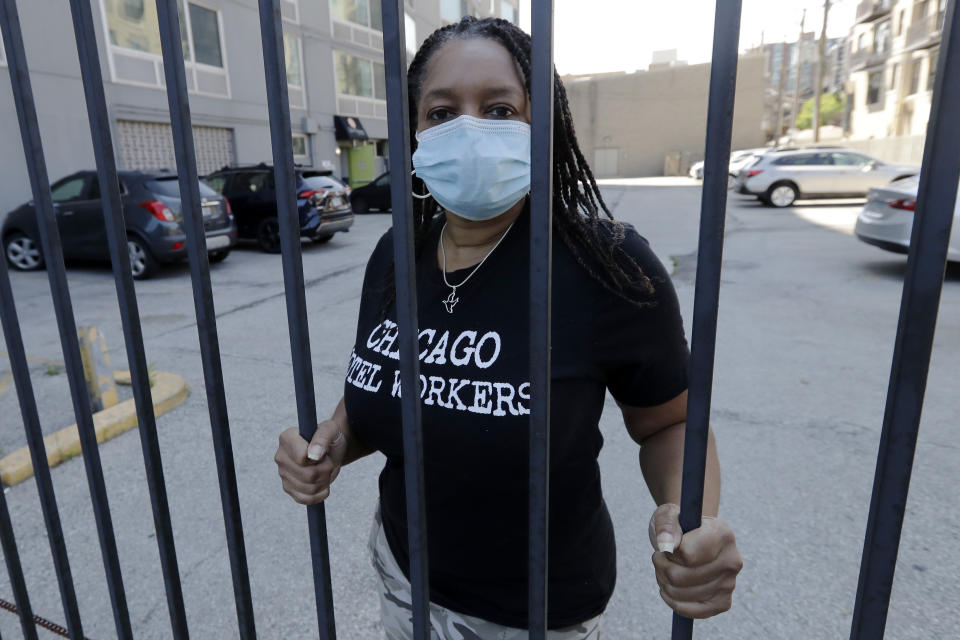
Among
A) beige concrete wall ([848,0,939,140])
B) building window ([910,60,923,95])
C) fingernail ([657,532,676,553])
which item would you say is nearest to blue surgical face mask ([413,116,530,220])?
fingernail ([657,532,676,553])

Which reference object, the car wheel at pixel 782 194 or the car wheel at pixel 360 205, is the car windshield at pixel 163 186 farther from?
the car wheel at pixel 782 194

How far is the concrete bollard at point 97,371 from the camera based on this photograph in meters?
4.12

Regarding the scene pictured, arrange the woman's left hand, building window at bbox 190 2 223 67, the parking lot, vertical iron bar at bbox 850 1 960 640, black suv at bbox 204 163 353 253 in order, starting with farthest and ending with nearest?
1. building window at bbox 190 2 223 67
2. black suv at bbox 204 163 353 253
3. the parking lot
4. the woman's left hand
5. vertical iron bar at bbox 850 1 960 640

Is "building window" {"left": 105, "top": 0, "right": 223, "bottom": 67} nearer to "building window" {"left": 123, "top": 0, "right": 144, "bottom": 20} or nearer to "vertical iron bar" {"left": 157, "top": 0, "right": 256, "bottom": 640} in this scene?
"building window" {"left": 123, "top": 0, "right": 144, "bottom": 20}

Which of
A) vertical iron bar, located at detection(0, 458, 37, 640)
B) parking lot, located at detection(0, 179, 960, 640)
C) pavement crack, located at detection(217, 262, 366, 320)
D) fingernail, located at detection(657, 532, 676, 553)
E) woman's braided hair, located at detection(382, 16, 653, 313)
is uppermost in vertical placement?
woman's braided hair, located at detection(382, 16, 653, 313)

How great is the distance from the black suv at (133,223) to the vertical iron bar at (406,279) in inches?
333

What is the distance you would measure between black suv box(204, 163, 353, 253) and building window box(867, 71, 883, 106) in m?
40.2

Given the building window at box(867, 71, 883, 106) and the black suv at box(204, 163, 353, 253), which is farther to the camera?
the building window at box(867, 71, 883, 106)

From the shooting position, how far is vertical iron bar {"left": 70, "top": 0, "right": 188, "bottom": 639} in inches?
39.2

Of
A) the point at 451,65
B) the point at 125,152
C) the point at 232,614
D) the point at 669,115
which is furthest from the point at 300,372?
the point at 669,115

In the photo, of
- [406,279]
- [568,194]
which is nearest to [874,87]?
[568,194]

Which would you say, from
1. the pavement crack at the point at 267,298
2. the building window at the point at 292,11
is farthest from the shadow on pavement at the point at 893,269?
the building window at the point at 292,11

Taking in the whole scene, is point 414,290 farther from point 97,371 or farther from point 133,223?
point 133,223

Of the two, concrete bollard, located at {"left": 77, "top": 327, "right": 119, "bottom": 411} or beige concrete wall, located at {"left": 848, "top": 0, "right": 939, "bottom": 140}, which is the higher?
beige concrete wall, located at {"left": 848, "top": 0, "right": 939, "bottom": 140}
